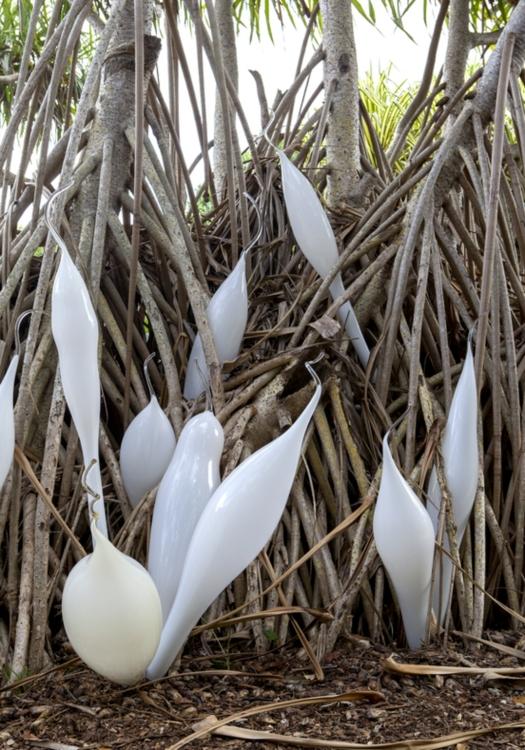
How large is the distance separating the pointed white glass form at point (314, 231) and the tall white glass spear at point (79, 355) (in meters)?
0.41

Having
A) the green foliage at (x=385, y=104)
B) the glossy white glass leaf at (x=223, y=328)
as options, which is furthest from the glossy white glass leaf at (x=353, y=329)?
the green foliage at (x=385, y=104)

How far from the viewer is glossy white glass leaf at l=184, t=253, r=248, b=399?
1.24 meters

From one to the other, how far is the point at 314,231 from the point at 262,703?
656 mm

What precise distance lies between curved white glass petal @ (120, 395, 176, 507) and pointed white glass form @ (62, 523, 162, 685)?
0.90 ft

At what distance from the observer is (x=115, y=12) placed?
1.43 metres

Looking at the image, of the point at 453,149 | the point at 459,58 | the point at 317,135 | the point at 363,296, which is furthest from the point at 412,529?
the point at 459,58

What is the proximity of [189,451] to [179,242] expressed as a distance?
1.36 feet

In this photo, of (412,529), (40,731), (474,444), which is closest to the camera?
(40,731)

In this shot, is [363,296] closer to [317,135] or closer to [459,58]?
[317,135]

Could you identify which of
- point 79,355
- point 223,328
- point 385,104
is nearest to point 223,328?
point 223,328

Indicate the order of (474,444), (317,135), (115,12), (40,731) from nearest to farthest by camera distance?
(40,731)
(474,444)
(115,12)
(317,135)

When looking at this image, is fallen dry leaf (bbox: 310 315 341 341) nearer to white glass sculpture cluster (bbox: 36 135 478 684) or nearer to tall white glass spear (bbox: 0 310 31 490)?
white glass sculpture cluster (bbox: 36 135 478 684)

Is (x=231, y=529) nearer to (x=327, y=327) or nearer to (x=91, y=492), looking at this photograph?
(x=91, y=492)

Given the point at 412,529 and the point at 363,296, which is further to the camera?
the point at 363,296
